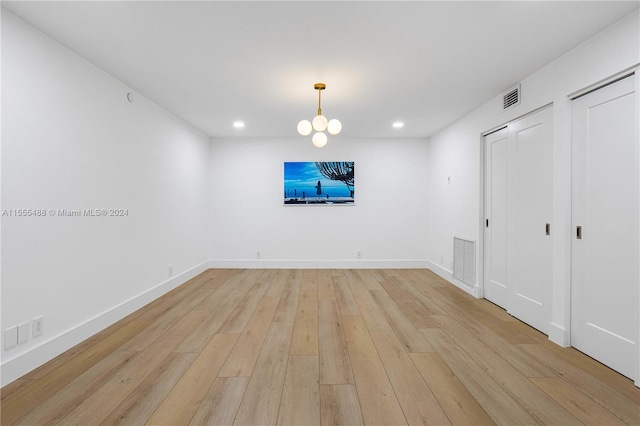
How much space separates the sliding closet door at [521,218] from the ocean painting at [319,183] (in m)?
2.57

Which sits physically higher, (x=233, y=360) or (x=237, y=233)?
(x=237, y=233)

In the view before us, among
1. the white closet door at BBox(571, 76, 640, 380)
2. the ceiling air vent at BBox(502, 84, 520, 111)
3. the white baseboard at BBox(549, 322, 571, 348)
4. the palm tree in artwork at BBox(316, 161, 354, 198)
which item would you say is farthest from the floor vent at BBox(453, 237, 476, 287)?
the palm tree in artwork at BBox(316, 161, 354, 198)

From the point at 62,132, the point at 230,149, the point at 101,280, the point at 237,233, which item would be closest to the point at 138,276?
the point at 101,280

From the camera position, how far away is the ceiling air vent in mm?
3277

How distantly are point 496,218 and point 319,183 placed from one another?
10.4 ft

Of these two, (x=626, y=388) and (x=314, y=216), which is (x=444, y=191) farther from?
(x=626, y=388)

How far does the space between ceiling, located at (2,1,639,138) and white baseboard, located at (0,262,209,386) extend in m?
2.47

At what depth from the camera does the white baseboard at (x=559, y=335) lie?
8.61ft

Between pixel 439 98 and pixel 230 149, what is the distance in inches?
156

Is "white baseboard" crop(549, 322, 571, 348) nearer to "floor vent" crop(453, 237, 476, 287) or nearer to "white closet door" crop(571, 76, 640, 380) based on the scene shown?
"white closet door" crop(571, 76, 640, 380)

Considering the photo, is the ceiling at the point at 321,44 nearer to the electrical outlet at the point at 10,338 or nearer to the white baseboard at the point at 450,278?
the electrical outlet at the point at 10,338

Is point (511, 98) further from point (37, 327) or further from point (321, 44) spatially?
point (37, 327)

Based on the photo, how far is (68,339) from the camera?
2.54 metres

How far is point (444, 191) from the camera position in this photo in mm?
5227
